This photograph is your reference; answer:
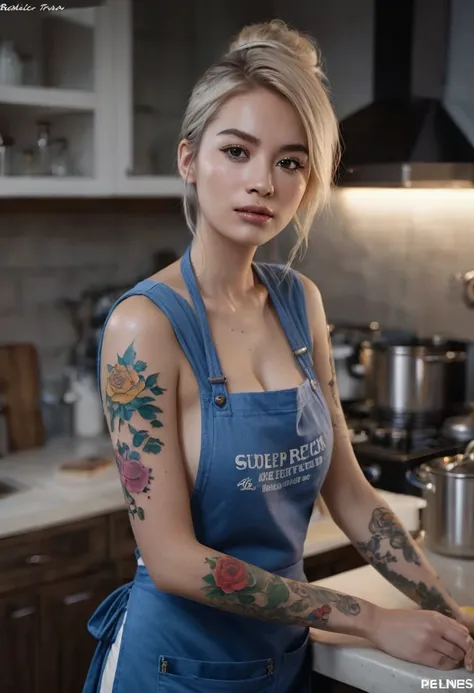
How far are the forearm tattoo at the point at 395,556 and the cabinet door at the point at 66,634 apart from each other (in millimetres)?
1270

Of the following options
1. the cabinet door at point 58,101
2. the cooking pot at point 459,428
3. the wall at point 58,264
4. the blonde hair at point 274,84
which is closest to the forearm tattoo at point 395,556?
the blonde hair at point 274,84

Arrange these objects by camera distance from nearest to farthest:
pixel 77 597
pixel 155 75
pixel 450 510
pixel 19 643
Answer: pixel 450 510
pixel 19 643
pixel 77 597
pixel 155 75

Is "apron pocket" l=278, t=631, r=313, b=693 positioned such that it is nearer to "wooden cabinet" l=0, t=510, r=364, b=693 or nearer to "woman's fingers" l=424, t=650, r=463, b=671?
"woman's fingers" l=424, t=650, r=463, b=671

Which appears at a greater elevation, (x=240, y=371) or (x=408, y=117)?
(x=408, y=117)

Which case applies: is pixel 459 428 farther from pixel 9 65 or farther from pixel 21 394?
pixel 9 65

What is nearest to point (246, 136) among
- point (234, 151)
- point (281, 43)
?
point (234, 151)

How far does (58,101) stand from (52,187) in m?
0.25

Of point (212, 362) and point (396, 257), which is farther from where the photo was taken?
point (396, 257)

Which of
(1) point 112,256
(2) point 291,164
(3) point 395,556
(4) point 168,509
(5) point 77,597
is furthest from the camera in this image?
(1) point 112,256

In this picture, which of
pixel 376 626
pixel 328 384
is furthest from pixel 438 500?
pixel 376 626

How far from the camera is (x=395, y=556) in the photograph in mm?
1567

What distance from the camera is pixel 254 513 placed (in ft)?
4.66

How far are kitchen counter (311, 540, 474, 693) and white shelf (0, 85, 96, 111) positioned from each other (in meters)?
1.73

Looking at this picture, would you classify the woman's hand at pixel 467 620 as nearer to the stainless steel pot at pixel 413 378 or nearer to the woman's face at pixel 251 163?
the woman's face at pixel 251 163
